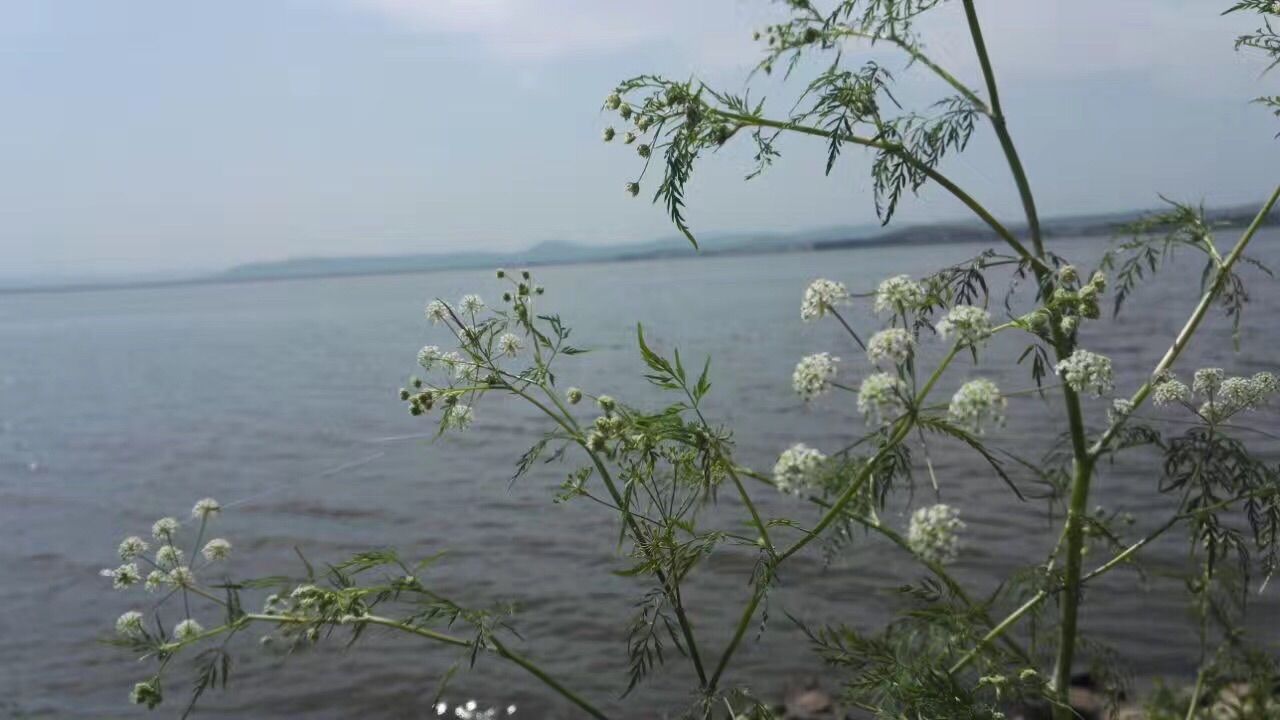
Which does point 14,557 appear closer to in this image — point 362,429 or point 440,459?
point 440,459

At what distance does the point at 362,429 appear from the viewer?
19234 mm

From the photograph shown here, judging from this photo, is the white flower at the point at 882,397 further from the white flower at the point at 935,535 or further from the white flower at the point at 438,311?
the white flower at the point at 438,311

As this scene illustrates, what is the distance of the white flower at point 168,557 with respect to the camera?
13.3 ft

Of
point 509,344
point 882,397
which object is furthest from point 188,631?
point 882,397

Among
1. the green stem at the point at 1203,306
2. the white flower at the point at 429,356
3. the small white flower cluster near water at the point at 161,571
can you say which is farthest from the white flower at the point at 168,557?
the green stem at the point at 1203,306

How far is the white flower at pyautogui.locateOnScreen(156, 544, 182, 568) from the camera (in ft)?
13.3

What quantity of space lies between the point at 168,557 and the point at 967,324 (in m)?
3.09

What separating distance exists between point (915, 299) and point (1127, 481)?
1056cm

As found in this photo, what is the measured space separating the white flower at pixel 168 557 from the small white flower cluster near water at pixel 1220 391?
11.5 feet

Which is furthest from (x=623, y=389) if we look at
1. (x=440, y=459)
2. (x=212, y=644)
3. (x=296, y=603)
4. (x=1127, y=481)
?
(x=296, y=603)

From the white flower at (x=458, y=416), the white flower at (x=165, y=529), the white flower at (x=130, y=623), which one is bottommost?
the white flower at (x=130, y=623)

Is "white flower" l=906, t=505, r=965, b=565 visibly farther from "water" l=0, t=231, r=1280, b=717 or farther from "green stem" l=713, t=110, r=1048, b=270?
"green stem" l=713, t=110, r=1048, b=270

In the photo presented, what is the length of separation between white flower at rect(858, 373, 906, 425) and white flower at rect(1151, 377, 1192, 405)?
1.22 m

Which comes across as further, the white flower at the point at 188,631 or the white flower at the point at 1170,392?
the white flower at the point at 188,631
